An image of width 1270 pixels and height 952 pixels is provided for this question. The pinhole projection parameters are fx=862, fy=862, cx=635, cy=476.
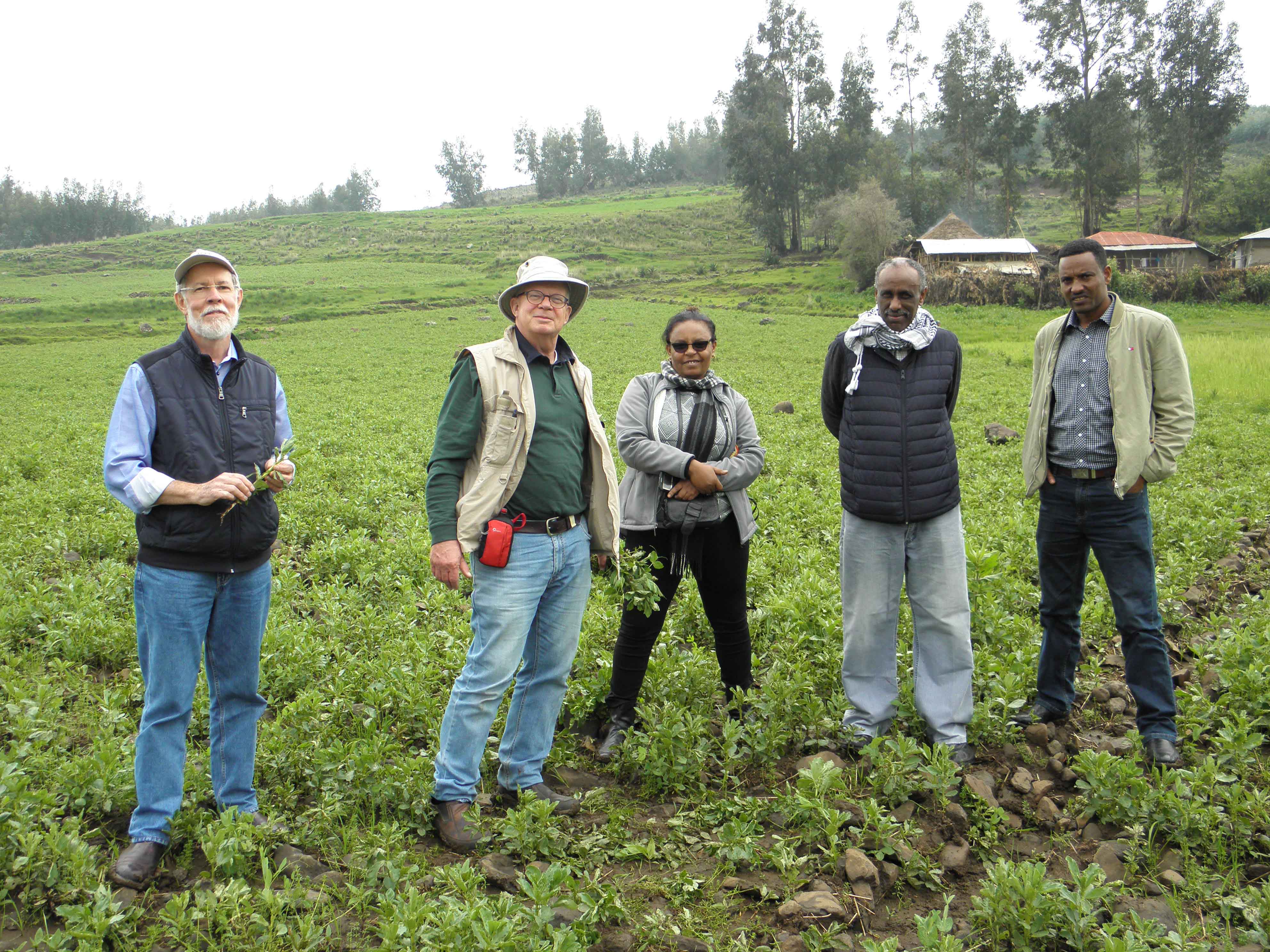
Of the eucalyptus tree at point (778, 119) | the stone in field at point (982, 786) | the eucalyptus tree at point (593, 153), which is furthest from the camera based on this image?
the eucalyptus tree at point (593, 153)

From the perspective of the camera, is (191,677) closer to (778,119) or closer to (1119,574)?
(1119,574)

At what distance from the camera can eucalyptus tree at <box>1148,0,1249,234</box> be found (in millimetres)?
54719

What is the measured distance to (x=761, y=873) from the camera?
3.95 meters

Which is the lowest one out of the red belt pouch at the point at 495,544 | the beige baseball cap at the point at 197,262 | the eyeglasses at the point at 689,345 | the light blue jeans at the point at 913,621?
the light blue jeans at the point at 913,621

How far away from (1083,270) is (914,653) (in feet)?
7.81

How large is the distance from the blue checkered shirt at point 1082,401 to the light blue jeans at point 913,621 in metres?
0.76

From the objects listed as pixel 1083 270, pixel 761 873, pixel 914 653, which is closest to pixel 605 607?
pixel 914 653

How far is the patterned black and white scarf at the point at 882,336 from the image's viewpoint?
4.75 m

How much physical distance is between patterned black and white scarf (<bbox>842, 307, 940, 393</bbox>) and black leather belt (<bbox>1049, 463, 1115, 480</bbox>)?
1142 millimetres

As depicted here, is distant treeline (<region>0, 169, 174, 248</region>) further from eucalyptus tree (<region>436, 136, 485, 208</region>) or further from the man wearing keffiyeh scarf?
the man wearing keffiyeh scarf

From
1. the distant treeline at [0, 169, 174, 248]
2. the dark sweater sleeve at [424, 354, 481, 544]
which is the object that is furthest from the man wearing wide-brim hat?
the distant treeline at [0, 169, 174, 248]

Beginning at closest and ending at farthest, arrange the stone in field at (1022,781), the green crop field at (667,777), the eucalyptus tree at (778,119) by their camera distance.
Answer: the green crop field at (667,777)
the stone in field at (1022,781)
the eucalyptus tree at (778,119)

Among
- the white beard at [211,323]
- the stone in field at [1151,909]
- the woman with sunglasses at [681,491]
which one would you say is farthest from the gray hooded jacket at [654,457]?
the stone in field at [1151,909]

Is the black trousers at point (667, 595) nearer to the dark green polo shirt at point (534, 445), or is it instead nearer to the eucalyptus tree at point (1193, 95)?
the dark green polo shirt at point (534, 445)
